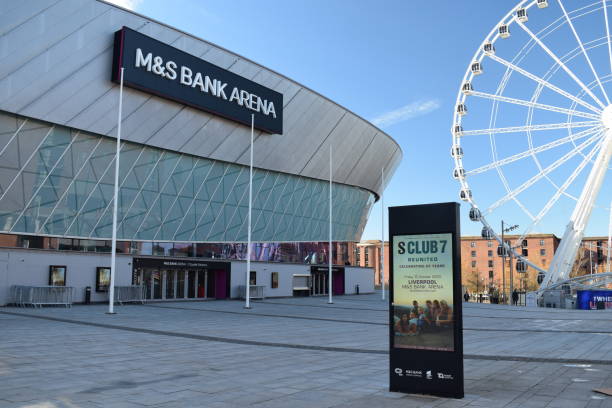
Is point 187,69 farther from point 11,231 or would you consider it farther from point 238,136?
point 11,231

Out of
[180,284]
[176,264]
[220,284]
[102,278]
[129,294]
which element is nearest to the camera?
[102,278]

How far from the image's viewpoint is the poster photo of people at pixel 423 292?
28.6 ft

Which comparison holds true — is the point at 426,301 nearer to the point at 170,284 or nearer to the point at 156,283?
the point at 156,283

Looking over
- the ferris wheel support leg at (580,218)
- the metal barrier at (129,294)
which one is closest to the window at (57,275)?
the metal barrier at (129,294)

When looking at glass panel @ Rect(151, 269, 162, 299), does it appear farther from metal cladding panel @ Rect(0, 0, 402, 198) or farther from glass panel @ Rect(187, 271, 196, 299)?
metal cladding panel @ Rect(0, 0, 402, 198)

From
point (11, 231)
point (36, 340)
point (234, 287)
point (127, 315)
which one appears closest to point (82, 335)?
point (36, 340)

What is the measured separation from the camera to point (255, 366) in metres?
11.3

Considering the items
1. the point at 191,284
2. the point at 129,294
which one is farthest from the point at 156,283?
the point at 129,294

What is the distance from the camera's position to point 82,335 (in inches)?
614

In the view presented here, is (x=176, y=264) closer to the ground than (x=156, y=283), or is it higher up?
higher up

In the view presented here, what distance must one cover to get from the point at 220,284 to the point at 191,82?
1336cm

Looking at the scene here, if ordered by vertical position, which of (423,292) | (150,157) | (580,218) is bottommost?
(423,292)

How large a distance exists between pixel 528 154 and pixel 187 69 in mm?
23891

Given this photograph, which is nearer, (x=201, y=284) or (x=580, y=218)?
(x=201, y=284)
